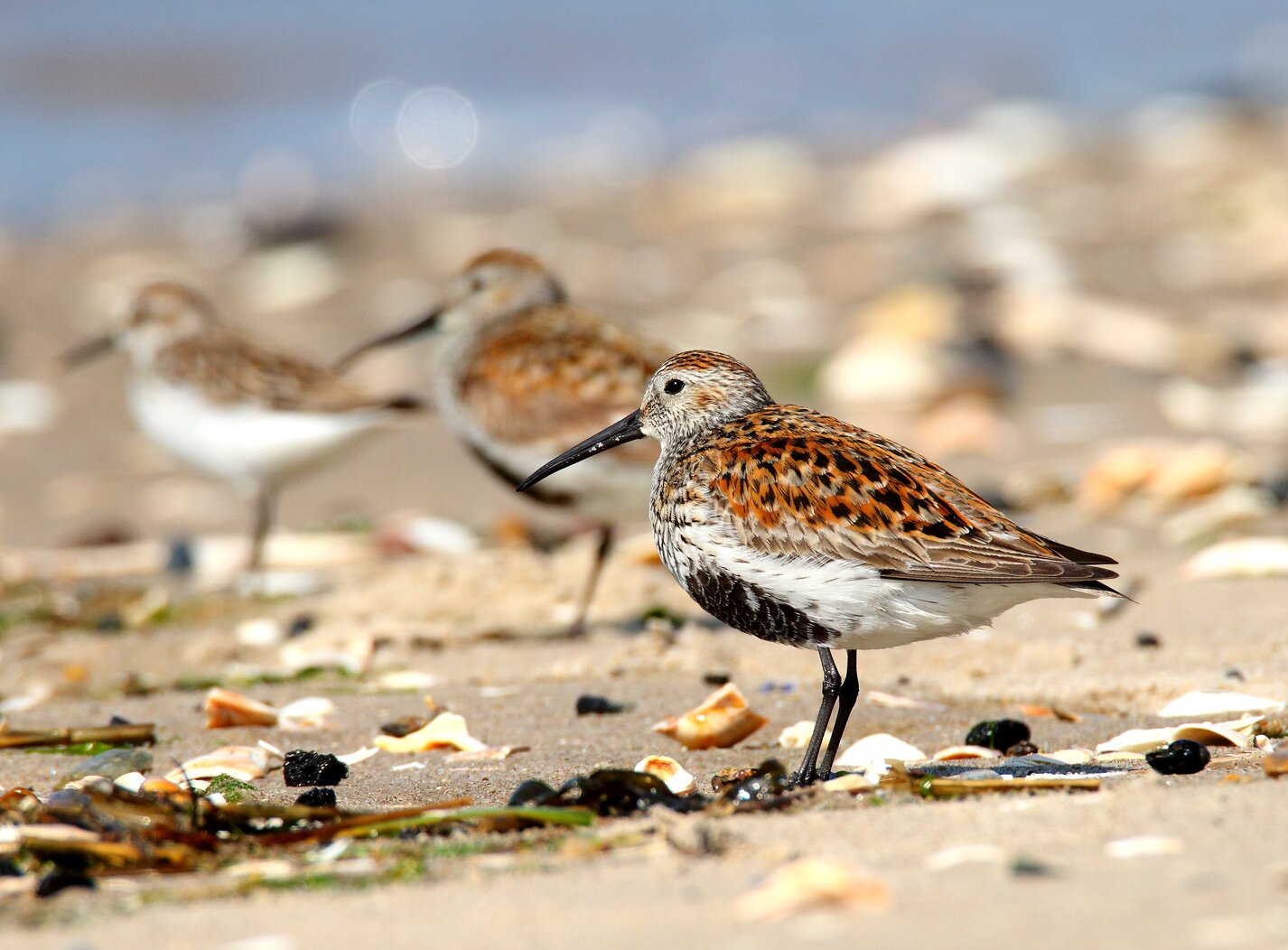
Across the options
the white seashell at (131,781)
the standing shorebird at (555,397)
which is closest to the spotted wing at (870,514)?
the white seashell at (131,781)

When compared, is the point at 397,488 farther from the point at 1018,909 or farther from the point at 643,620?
the point at 1018,909

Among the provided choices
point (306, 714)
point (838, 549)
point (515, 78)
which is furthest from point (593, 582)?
point (515, 78)

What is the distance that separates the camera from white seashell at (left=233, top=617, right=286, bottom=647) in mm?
6695

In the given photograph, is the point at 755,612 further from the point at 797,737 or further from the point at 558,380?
the point at 558,380

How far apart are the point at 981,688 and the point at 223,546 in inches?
174

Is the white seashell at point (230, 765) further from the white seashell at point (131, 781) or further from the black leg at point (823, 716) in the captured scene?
the black leg at point (823, 716)

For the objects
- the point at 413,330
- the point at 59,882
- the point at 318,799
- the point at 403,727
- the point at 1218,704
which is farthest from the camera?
the point at 413,330

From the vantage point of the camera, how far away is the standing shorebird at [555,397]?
6672mm

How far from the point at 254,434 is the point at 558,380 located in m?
2.00

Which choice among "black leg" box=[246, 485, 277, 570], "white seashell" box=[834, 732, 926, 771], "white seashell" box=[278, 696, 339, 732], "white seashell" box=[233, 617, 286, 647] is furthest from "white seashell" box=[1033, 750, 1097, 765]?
A: "black leg" box=[246, 485, 277, 570]

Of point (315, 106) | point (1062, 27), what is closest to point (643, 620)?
point (315, 106)

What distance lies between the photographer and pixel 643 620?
664cm

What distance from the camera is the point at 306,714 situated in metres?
5.30

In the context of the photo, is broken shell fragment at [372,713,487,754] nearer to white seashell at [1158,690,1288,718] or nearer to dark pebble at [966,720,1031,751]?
dark pebble at [966,720,1031,751]
